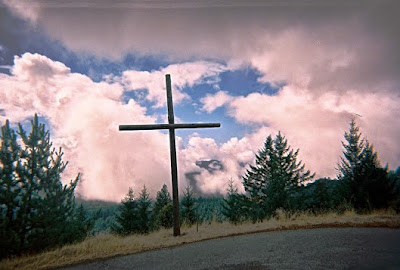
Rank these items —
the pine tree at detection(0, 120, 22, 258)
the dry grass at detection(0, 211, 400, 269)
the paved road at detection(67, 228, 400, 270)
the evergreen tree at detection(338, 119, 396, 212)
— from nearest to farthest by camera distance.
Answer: the paved road at detection(67, 228, 400, 270) < the dry grass at detection(0, 211, 400, 269) < the pine tree at detection(0, 120, 22, 258) < the evergreen tree at detection(338, 119, 396, 212)

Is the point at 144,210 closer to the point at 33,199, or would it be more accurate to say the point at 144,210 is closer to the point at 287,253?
the point at 33,199

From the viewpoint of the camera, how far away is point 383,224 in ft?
21.4

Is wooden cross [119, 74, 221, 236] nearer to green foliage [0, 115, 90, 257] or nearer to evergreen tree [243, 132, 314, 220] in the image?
green foliage [0, 115, 90, 257]

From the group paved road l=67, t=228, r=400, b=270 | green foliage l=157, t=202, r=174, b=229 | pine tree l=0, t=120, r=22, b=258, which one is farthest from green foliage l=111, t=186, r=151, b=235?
paved road l=67, t=228, r=400, b=270

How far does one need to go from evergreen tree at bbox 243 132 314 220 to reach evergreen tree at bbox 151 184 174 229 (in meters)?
11.5

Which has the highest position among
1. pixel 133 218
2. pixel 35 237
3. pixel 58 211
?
pixel 58 211

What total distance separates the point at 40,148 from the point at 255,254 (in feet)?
36.4

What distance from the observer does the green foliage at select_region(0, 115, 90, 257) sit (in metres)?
9.05

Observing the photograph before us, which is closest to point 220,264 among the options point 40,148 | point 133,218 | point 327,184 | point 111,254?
point 111,254

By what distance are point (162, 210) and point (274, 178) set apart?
15.3 m

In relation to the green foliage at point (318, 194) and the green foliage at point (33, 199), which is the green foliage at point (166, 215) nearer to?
the green foliage at point (318, 194)

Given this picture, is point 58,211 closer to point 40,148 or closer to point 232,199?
point 40,148

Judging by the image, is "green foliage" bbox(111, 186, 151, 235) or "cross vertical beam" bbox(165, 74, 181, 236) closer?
"cross vertical beam" bbox(165, 74, 181, 236)

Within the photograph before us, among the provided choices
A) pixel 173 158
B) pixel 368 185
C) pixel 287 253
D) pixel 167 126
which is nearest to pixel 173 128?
pixel 167 126
